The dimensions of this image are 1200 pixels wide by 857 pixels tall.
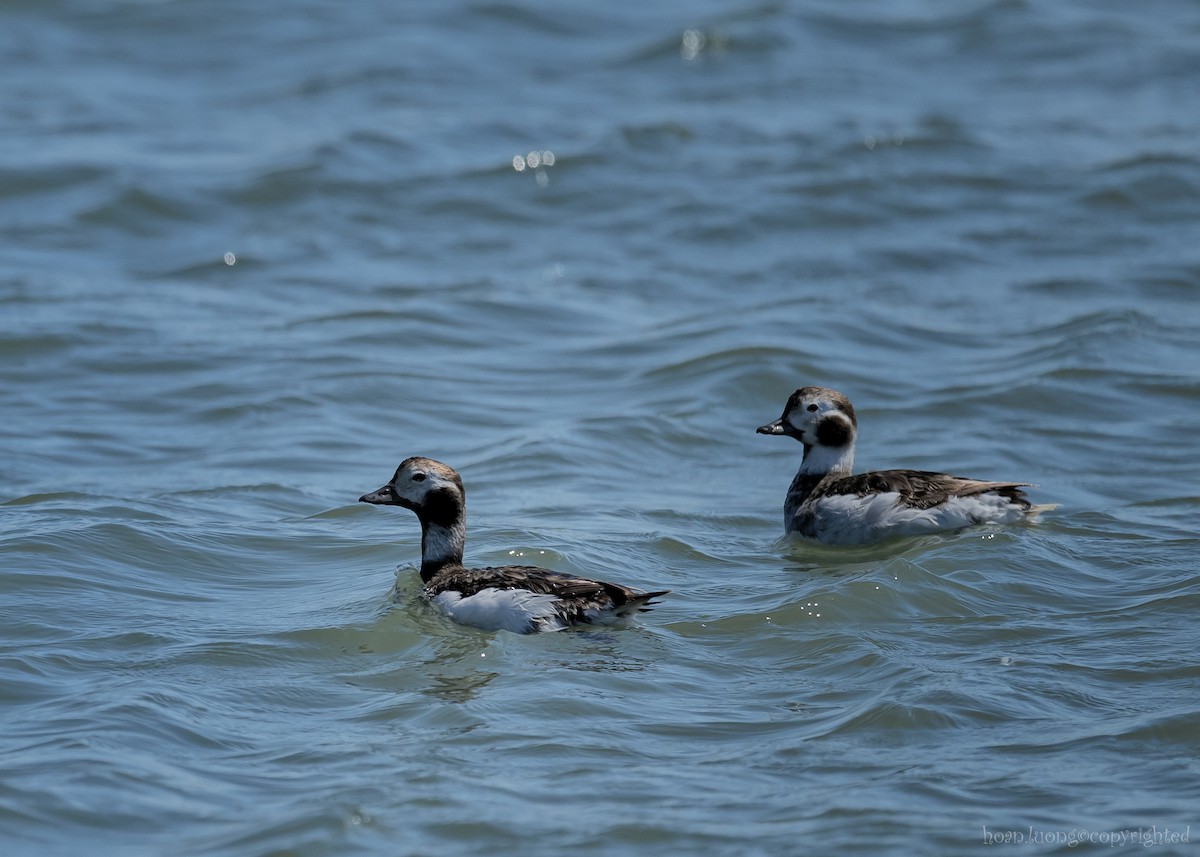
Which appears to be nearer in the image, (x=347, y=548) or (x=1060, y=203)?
(x=347, y=548)

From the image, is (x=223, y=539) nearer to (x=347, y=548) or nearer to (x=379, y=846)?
(x=347, y=548)

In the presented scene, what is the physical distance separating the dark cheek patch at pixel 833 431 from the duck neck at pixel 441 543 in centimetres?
291

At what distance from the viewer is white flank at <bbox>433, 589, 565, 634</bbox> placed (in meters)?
8.60

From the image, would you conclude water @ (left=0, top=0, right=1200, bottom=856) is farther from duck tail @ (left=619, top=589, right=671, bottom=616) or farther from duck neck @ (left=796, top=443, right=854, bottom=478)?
duck neck @ (left=796, top=443, right=854, bottom=478)

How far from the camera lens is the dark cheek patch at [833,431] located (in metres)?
11.3

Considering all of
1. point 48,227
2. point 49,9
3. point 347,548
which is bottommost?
point 347,548

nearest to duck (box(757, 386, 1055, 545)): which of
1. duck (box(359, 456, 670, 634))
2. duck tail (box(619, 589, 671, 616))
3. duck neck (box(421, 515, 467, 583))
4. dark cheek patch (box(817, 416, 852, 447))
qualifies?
dark cheek patch (box(817, 416, 852, 447))

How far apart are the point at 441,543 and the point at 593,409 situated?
4.44m

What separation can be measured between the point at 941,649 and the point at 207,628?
→ 3744mm

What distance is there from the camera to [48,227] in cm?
1880

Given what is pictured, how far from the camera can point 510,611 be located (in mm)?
8641

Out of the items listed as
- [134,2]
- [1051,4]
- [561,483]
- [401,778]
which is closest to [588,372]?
[561,483]

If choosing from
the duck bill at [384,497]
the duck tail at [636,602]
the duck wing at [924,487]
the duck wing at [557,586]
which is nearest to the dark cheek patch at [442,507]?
the duck bill at [384,497]

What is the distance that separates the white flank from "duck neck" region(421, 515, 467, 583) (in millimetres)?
806
